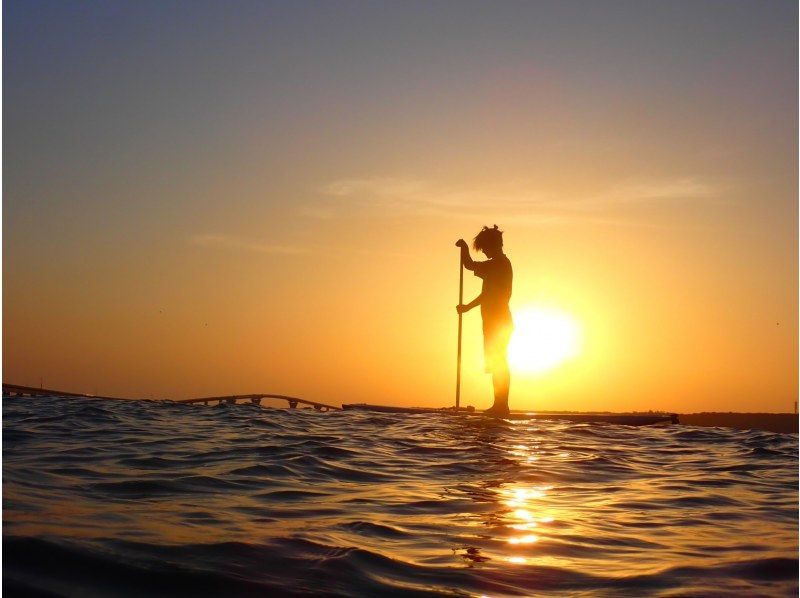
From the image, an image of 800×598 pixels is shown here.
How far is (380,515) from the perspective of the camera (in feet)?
14.9

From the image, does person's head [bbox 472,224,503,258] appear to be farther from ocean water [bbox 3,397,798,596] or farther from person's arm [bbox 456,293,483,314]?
ocean water [bbox 3,397,798,596]

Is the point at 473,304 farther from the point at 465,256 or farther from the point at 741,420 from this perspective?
the point at 741,420

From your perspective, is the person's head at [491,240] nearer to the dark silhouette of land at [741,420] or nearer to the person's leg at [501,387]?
the person's leg at [501,387]

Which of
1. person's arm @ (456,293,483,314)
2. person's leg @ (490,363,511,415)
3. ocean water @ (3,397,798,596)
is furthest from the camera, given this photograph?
person's arm @ (456,293,483,314)

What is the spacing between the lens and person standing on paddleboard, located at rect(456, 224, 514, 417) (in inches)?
478

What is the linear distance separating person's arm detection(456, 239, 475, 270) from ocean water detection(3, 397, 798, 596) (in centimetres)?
443

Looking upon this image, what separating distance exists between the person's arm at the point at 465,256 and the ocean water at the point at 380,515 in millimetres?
4434

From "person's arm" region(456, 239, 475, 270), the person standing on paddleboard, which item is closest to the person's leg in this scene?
the person standing on paddleboard

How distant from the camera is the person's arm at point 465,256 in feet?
41.5

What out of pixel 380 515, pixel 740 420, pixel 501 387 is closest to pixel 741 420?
pixel 740 420

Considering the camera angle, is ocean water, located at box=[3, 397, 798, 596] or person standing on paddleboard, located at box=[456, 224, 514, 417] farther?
person standing on paddleboard, located at box=[456, 224, 514, 417]

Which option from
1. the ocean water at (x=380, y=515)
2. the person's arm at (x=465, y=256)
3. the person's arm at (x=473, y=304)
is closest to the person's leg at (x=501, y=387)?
the person's arm at (x=473, y=304)

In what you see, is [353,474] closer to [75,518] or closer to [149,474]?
[149,474]

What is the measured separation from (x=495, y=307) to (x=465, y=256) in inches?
43.6
